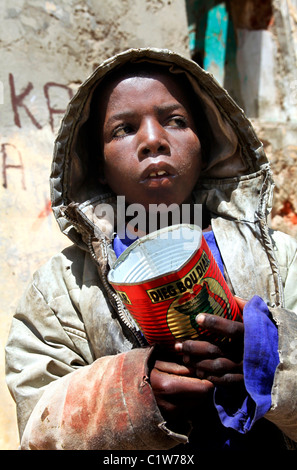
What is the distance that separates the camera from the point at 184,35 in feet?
10.7

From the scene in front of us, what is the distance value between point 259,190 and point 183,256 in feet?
1.96

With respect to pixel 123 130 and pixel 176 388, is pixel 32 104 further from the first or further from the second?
pixel 176 388

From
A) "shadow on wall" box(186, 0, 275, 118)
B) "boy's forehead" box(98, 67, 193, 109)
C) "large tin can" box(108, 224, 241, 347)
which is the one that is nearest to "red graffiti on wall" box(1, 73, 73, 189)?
"boy's forehead" box(98, 67, 193, 109)

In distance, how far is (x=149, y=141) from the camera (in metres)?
1.68

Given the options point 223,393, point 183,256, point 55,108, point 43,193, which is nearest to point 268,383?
point 223,393

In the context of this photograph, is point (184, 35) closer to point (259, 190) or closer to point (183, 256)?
point (259, 190)

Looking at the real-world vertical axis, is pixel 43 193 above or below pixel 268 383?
above

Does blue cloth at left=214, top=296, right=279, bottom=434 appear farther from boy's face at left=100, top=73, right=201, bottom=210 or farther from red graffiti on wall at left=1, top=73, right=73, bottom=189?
red graffiti on wall at left=1, top=73, right=73, bottom=189

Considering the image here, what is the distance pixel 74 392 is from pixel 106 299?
1.23ft

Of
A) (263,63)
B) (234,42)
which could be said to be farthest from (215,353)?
(234,42)

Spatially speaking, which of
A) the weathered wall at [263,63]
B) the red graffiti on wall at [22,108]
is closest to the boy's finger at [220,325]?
the red graffiti on wall at [22,108]
